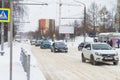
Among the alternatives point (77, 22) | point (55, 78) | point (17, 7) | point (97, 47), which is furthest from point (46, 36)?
point (55, 78)

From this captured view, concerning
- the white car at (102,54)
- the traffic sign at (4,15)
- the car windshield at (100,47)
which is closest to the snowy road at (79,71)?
the white car at (102,54)

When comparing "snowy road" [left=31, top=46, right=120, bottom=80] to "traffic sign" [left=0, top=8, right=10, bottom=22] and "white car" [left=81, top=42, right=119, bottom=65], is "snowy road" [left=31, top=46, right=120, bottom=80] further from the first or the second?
"traffic sign" [left=0, top=8, right=10, bottom=22]

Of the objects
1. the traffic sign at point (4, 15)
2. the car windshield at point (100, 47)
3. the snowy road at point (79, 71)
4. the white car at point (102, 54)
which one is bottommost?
the snowy road at point (79, 71)

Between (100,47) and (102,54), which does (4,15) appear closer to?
(102,54)

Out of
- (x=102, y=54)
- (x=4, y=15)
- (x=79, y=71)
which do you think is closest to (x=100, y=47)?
(x=102, y=54)

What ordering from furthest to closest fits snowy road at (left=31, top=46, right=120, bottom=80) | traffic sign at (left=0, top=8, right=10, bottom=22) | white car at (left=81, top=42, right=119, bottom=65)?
1. white car at (left=81, top=42, right=119, bottom=65)
2. snowy road at (left=31, top=46, right=120, bottom=80)
3. traffic sign at (left=0, top=8, right=10, bottom=22)

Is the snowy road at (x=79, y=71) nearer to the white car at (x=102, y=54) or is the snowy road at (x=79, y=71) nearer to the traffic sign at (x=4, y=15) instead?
the white car at (x=102, y=54)

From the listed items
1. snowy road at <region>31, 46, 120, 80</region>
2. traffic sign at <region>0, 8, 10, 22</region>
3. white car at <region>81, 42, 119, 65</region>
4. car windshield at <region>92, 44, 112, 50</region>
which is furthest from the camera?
car windshield at <region>92, 44, 112, 50</region>

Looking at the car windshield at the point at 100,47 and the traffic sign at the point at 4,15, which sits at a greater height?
the traffic sign at the point at 4,15

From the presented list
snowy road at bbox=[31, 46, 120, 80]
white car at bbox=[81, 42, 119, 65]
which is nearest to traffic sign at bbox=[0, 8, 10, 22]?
snowy road at bbox=[31, 46, 120, 80]

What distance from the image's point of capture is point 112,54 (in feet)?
88.3

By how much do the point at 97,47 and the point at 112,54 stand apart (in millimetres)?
1932

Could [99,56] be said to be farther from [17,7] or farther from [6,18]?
[17,7]

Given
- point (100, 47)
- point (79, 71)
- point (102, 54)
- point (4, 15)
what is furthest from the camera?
point (100, 47)
